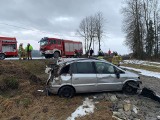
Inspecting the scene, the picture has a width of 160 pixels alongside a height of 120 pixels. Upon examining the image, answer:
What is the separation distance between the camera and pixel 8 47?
31719 millimetres

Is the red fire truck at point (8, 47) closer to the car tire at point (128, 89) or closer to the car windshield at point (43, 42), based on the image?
the car windshield at point (43, 42)

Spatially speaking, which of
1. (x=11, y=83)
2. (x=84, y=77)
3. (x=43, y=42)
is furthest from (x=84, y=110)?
(x=43, y=42)

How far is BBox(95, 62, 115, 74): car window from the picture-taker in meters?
13.1

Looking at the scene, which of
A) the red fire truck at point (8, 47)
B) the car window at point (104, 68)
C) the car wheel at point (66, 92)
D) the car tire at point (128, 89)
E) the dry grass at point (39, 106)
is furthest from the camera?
the red fire truck at point (8, 47)

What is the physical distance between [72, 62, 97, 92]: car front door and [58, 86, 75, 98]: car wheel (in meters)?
0.26

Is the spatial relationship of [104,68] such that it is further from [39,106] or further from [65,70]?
[39,106]

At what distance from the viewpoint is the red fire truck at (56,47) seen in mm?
36125

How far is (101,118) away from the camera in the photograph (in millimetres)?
10219

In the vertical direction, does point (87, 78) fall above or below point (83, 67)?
below

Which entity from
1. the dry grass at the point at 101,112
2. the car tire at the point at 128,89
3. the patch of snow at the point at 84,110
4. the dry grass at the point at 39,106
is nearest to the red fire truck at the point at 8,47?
the dry grass at the point at 39,106

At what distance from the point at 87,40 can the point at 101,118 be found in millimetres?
65113

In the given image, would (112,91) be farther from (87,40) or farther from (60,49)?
(87,40)

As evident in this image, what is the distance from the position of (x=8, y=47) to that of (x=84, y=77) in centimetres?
2099

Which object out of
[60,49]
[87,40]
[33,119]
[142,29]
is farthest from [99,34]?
[33,119]
